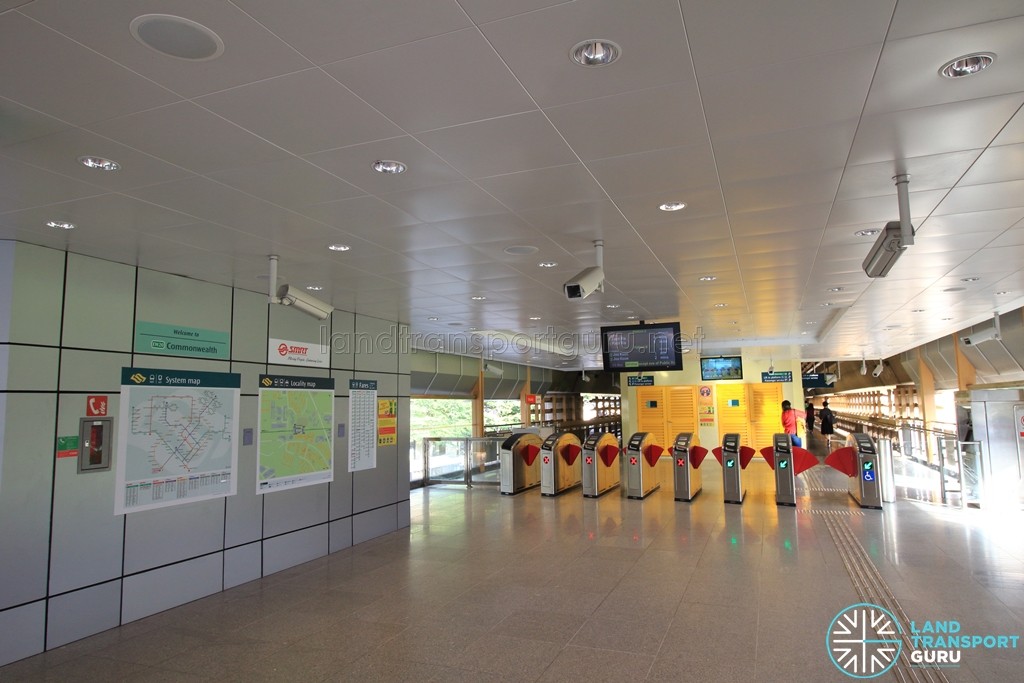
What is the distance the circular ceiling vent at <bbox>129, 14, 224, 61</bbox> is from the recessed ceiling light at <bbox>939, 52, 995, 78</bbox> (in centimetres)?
292

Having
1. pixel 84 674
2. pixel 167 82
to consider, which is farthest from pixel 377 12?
pixel 84 674

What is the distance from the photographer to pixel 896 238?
393 centimetres

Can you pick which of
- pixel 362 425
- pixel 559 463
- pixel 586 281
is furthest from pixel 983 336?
pixel 362 425

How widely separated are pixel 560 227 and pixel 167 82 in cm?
286

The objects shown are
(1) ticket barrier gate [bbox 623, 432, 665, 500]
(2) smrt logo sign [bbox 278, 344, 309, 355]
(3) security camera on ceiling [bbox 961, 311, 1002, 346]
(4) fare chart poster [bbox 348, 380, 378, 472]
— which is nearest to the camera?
(2) smrt logo sign [bbox 278, 344, 309, 355]

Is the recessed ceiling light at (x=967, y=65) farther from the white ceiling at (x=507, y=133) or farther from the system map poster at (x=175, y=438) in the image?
the system map poster at (x=175, y=438)

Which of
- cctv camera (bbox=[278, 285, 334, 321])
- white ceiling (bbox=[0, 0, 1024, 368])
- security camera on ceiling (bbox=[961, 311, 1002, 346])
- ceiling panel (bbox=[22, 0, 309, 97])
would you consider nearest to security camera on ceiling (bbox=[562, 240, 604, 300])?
white ceiling (bbox=[0, 0, 1024, 368])

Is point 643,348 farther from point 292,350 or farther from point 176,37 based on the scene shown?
point 176,37

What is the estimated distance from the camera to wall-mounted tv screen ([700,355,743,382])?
A: 15.0 metres

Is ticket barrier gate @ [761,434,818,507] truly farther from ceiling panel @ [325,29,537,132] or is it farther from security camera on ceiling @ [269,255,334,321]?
ceiling panel @ [325,29,537,132]

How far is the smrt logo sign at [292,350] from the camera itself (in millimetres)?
6926

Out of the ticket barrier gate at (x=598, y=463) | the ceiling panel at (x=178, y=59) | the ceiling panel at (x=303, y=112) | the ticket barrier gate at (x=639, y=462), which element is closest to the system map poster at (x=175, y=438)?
the ceiling panel at (x=303, y=112)

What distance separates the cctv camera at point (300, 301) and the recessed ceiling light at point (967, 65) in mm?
4694

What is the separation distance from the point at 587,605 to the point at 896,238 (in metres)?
3.63
